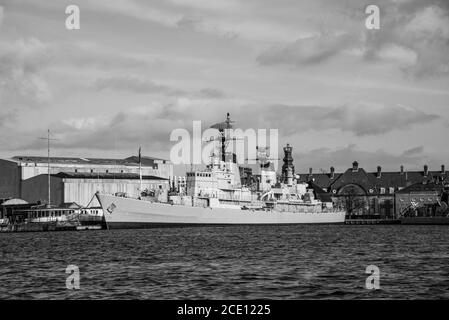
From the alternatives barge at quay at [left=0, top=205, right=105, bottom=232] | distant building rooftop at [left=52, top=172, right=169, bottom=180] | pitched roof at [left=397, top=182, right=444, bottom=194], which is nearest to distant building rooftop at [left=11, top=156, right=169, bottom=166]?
distant building rooftop at [left=52, top=172, right=169, bottom=180]

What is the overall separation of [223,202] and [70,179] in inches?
1506

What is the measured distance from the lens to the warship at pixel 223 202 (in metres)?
93.4

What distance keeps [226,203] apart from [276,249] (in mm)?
55014

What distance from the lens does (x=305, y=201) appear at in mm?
126500

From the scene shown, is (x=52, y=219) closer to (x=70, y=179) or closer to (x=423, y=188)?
(x=70, y=179)

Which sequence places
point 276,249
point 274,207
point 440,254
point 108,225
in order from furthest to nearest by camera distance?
point 274,207 → point 108,225 → point 276,249 → point 440,254

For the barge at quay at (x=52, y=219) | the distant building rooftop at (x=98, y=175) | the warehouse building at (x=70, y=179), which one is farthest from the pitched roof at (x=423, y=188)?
the barge at quay at (x=52, y=219)

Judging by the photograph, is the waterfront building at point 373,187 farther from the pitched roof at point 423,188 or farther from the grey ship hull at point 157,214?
the grey ship hull at point 157,214

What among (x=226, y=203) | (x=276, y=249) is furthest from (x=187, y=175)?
(x=276, y=249)

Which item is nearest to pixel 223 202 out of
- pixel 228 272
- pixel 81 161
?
pixel 81 161

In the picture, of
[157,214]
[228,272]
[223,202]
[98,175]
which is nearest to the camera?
[228,272]

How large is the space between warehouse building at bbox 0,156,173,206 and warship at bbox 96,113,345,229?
62.7 ft

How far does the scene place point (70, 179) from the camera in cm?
13325
